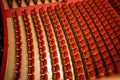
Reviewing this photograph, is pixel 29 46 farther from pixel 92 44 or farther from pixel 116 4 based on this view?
pixel 116 4

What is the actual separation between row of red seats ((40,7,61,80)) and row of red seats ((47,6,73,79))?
0.15ft

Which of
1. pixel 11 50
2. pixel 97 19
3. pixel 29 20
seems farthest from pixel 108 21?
pixel 11 50

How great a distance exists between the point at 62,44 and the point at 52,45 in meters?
0.08

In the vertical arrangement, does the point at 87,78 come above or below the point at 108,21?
below

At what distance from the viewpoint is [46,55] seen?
1.21 metres

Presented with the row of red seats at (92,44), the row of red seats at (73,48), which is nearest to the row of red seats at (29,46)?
the row of red seats at (73,48)

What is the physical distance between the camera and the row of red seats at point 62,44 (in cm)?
109

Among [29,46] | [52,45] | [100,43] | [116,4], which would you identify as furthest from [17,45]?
[116,4]

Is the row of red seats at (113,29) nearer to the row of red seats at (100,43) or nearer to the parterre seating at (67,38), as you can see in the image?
the parterre seating at (67,38)

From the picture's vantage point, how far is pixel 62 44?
4.07 ft

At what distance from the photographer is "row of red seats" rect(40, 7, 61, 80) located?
110cm

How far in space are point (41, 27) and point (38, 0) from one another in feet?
1.26

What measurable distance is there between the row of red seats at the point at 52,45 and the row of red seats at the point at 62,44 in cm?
5

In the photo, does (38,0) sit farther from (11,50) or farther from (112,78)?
(112,78)
